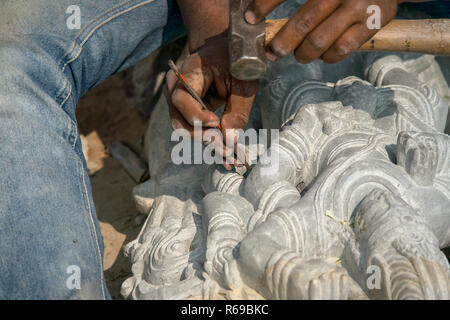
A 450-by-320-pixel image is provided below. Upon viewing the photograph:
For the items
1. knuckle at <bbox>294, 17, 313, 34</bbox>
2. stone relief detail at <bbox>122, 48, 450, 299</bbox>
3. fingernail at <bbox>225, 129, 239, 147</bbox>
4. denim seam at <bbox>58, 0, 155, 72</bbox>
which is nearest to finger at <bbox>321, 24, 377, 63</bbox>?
knuckle at <bbox>294, 17, 313, 34</bbox>

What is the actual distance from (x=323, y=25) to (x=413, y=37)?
1.42 ft

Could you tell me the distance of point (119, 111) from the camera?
4180 millimetres

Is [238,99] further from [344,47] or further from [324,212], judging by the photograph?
[324,212]

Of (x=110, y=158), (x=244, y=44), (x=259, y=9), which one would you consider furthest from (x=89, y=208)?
(x=110, y=158)

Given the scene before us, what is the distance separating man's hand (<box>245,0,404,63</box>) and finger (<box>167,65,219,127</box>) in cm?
32

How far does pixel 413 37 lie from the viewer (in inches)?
66.4

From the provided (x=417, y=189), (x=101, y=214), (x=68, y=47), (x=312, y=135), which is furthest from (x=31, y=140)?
(x=101, y=214)

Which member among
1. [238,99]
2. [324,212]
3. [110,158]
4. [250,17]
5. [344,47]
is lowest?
[324,212]

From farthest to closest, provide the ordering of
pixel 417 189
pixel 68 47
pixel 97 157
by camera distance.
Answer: pixel 97 157
pixel 68 47
pixel 417 189

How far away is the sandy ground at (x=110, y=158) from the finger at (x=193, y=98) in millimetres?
1447

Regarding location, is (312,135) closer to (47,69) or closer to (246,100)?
(246,100)

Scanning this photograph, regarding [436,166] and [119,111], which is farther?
[119,111]

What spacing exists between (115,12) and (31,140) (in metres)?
0.91

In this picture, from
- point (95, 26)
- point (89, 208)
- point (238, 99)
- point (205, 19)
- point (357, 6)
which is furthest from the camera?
point (95, 26)
